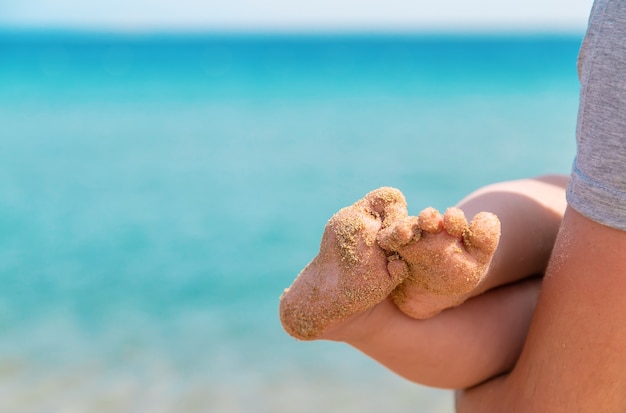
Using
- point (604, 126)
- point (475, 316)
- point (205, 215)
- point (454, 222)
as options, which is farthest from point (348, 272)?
point (205, 215)

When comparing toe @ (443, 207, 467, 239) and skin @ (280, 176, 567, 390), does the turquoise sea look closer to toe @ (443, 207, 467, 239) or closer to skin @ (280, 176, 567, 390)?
skin @ (280, 176, 567, 390)

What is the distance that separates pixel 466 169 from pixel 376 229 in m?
4.95

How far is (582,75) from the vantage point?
39.4 inches

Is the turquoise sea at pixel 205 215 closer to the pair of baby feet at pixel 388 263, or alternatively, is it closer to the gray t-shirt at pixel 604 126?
the pair of baby feet at pixel 388 263

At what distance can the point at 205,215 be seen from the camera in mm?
4586

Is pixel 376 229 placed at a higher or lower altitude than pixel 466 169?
higher

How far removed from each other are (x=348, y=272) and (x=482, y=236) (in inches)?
7.8

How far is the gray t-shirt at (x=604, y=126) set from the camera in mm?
913

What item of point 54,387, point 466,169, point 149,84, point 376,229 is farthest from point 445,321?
point 149,84

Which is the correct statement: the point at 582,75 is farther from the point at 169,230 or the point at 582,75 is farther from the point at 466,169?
the point at 466,169

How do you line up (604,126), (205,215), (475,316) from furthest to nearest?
(205,215) < (475,316) < (604,126)

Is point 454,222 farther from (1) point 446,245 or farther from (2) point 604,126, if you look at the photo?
(2) point 604,126

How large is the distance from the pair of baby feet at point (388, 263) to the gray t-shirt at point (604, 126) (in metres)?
0.13

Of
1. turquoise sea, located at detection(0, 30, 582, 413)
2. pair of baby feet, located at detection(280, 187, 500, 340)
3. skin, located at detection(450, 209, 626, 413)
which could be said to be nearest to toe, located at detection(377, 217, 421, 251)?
pair of baby feet, located at detection(280, 187, 500, 340)
